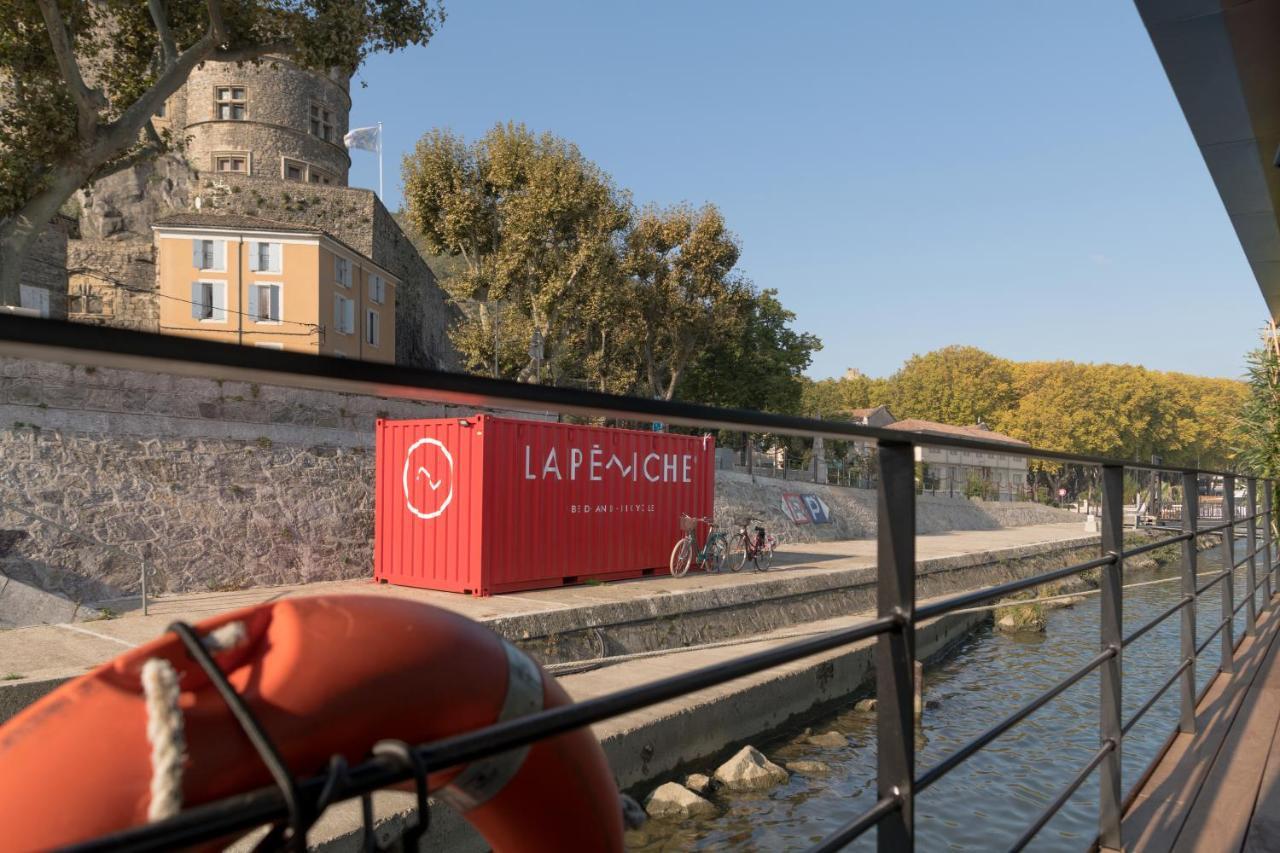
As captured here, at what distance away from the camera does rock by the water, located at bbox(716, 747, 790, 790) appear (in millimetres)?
8539

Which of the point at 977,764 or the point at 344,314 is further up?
the point at 344,314

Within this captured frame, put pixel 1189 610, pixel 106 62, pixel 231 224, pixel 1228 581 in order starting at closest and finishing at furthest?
pixel 1189 610 → pixel 1228 581 → pixel 106 62 → pixel 231 224

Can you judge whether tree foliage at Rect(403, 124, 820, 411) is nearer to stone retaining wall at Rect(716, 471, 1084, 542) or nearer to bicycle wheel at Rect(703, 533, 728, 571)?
stone retaining wall at Rect(716, 471, 1084, 542)

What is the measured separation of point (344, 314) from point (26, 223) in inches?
645

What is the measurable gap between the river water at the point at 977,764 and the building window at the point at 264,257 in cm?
2347

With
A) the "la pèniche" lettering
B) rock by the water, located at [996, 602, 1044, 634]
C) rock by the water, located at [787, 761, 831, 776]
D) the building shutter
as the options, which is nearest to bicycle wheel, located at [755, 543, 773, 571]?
the "la pèniche" lettering

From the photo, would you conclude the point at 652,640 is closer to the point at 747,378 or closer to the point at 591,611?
the point at 591,611

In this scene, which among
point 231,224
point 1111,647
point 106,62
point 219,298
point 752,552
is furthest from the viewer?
point 231,224

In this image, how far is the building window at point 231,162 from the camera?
4131 centimetres

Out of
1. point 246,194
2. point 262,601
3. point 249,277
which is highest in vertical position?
point 246,194

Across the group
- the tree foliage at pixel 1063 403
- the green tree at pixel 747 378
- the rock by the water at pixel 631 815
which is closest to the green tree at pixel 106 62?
the rock by the water at pixel 631 815

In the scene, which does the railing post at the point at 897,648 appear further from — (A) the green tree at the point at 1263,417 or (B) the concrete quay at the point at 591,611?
(A) the green tree at the point at 1263,417

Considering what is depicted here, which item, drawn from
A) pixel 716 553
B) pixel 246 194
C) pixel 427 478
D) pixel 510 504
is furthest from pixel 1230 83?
pixel 246 194

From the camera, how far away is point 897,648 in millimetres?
1595
